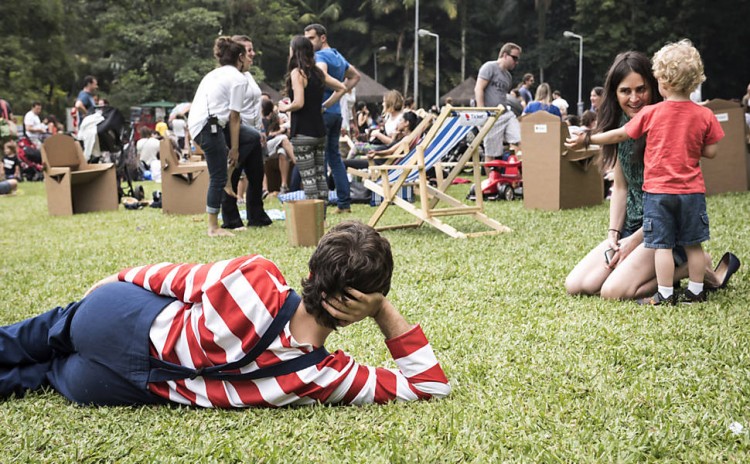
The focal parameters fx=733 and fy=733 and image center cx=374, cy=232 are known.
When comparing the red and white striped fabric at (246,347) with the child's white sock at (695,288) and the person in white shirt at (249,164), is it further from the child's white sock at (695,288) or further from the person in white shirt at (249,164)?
the person in white shirt at (249,164)

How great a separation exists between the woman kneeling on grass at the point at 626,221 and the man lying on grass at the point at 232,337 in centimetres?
183

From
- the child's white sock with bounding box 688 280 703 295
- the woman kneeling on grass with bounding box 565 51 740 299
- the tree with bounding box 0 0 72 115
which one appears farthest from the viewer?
the tree with bounding box 0 0 72 115

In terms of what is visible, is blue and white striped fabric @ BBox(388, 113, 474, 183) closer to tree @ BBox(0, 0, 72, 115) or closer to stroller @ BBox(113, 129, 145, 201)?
stroller @ BBox(113, 129, 145, 201)

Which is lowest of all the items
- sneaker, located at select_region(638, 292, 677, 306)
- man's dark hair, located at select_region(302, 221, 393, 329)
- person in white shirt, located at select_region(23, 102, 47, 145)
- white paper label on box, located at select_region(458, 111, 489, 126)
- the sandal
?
sneaker, located at select_region(638, 292, 677, 306)

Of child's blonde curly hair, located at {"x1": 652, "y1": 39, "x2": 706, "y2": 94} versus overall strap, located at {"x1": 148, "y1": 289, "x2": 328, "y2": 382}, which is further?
child's blonde curly hair, located at {"x1": 652, "y1": 39, "x2": 706, "y2": 94}

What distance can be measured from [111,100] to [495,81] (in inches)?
1380

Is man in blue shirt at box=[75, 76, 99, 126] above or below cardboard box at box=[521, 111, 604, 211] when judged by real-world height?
above

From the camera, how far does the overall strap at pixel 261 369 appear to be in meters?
2.40

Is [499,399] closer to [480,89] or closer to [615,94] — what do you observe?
[615,94]

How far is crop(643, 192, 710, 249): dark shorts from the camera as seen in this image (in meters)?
3.80

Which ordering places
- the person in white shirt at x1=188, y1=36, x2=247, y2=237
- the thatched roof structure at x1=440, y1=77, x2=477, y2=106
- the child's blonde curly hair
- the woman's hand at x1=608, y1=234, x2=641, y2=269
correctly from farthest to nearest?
the thatched roof structure at x1=440, y1=77, x2=477, y2=106
the person in white shirt at x1=188, y1=36, x2=247, y2=237
the woman's hand at x1=608, y1=234, x2=641, y2=269
the child's blonde curly hair

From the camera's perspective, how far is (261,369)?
8.12 feet

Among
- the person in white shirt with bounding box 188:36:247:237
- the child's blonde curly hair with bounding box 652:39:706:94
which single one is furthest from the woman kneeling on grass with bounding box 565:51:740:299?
the person in white shirt with bounding box 188:36:247:237

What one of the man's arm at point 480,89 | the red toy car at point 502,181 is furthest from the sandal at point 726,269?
the man's arm at point 480,89
